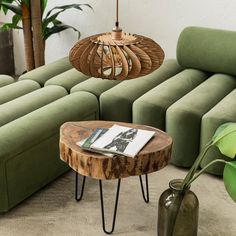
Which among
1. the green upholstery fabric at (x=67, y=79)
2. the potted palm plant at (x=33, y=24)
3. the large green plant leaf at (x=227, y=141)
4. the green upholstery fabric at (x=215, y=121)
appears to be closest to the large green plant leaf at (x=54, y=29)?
the potted palm plant at (x=33, y=24)

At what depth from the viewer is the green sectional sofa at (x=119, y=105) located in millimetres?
2357

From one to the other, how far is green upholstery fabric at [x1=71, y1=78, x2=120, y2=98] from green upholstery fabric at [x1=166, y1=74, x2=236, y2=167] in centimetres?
46

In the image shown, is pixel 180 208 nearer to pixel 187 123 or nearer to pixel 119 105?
pixel 187 123

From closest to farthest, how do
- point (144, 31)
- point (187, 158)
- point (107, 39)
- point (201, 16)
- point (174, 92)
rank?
point (107, 39)
point (187, 158)
point (174, 92)
point (201, 16)
point (144, 31)

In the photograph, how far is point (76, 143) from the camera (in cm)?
213

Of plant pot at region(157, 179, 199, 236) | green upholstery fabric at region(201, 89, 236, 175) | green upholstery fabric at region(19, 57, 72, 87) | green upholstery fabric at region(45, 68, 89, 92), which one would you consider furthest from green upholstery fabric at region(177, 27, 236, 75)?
plant pot at region(157, 179, 199, 236)

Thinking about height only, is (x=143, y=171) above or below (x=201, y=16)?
below

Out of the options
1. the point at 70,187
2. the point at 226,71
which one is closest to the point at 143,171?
the point at 70,187

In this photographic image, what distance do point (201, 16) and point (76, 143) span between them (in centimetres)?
157

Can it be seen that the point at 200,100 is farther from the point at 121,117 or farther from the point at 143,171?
the point at 143,171

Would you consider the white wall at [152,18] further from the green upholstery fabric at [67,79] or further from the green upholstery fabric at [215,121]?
the green upholstery fabric at [215,121]

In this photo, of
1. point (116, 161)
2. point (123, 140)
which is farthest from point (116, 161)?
point (123, 140)

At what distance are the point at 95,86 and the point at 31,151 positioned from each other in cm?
72

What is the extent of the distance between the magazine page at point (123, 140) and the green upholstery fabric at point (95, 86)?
2.24ft
